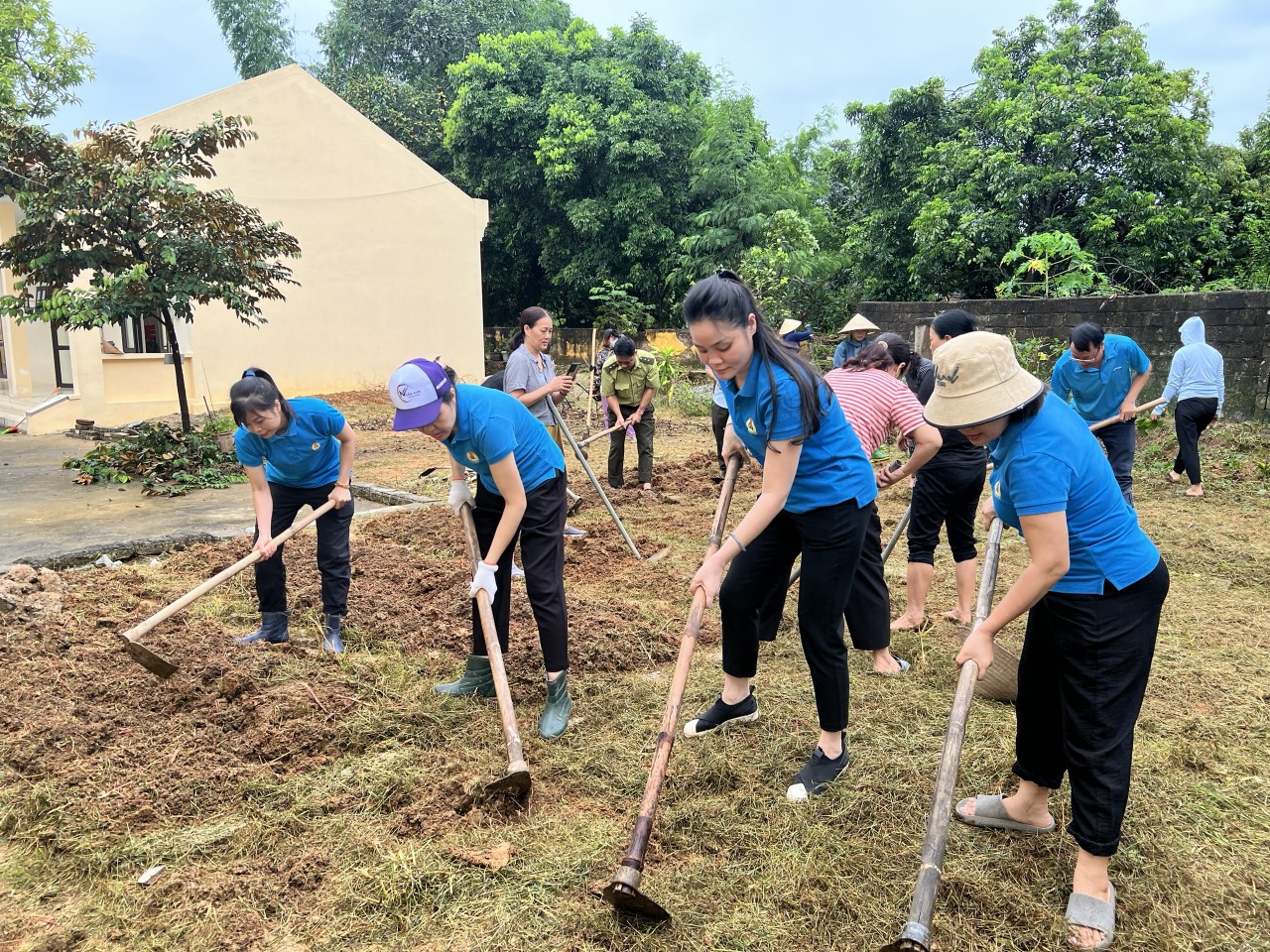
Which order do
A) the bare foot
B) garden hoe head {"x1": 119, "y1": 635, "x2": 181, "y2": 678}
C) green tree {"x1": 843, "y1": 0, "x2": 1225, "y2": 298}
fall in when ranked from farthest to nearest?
green tree {"x1": 843, "y1": 0, "x2": 1225, "y2": 298} < the bare foot < garden hoe head {"x1": 119, "y1": 635, "x2": 181, "y2": 678}

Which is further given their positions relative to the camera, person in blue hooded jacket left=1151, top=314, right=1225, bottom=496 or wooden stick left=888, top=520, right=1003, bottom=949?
person in blue hooded jacket left=1151, top=314, right=1225, bottom=496

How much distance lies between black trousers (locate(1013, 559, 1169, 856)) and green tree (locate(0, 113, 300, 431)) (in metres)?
9.12

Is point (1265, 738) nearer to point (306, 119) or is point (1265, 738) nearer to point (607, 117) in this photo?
point (306, 119)

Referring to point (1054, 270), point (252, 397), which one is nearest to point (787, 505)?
point (252, 397)

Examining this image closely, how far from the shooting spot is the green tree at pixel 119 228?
852 cm

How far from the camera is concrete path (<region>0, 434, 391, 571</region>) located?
6055 millimetres

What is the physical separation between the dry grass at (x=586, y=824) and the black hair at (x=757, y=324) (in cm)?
123

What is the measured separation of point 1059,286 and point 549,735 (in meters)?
10.1

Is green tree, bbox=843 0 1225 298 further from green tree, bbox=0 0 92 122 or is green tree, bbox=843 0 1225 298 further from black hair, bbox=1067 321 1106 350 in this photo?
green tree, bbox=0 0 92 122

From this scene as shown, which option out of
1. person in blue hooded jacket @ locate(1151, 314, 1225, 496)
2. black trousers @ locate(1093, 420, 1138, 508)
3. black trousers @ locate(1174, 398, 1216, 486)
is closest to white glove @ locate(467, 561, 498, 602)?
black trousers @ locate(1093, 420, 1138, 508)

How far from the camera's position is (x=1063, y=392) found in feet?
18.3

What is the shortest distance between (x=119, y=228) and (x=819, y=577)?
9214 millimetres

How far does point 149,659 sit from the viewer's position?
10.9 ft

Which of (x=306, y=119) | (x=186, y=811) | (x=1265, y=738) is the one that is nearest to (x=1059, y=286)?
(x=1265, y=738)
